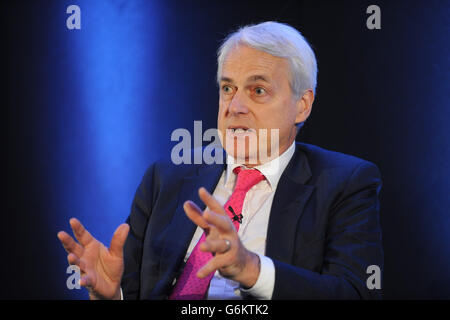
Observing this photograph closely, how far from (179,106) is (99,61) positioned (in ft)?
1.59

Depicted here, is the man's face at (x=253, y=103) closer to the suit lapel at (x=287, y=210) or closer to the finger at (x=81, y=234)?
the suit lapel at (x=287, y=210)

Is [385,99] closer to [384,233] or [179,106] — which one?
[384,233]

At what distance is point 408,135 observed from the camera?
2375mm

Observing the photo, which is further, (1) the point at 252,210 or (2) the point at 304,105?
(2) the point at 304,105

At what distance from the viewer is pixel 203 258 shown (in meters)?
1.96

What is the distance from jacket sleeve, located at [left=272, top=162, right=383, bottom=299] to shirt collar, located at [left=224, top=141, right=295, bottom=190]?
0.28m

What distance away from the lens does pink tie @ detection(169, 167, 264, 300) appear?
1908mm

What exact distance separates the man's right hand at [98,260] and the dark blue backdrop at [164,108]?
107cm

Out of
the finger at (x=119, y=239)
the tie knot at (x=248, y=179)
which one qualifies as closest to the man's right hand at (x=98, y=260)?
the finger at (x=119, y=239)

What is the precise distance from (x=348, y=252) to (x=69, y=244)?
96 centimetres

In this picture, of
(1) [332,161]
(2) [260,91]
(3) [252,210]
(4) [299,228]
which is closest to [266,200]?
(3) [252,210]

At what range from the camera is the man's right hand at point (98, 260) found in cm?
160

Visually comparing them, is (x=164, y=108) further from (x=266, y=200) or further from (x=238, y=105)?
(x=266, y=200)

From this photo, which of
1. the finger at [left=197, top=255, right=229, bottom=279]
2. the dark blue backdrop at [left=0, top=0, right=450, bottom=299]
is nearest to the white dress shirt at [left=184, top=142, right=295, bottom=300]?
the finger at [left=197, top=255, right=229, bottom=279]
